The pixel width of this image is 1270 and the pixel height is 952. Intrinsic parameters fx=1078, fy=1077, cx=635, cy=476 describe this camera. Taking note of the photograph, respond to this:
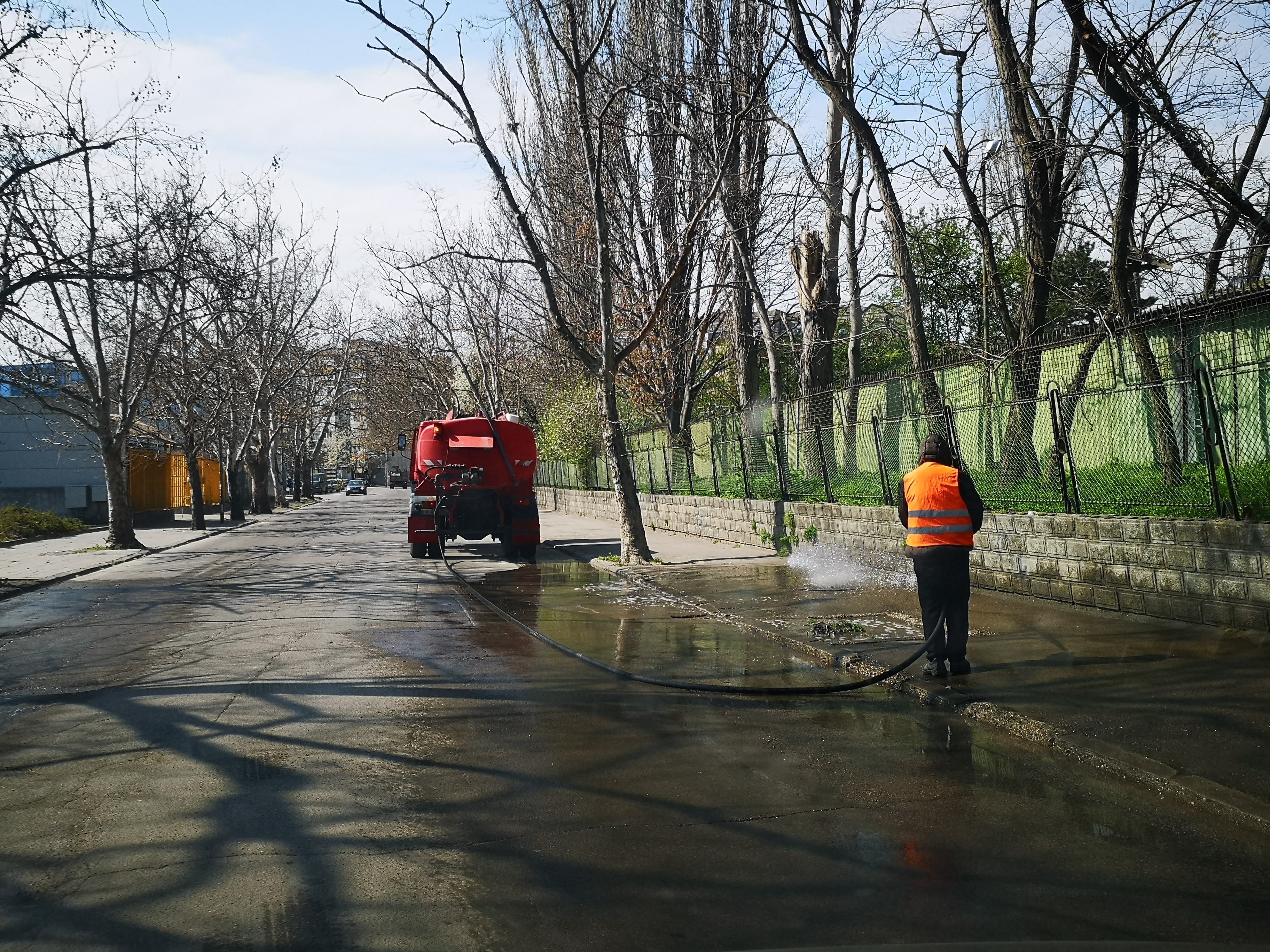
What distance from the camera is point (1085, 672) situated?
303 inches

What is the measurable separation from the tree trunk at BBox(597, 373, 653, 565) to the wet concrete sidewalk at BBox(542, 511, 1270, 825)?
397 centimetres

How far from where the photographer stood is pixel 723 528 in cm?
2159

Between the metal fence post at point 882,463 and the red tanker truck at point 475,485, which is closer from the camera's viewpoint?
the metal fence post at point 882,463

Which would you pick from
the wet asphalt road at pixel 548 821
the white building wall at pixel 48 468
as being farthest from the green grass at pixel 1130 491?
the white building wall at pixel 48 468

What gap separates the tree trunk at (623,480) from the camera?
1783 cm

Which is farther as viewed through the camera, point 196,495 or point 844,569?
point 196,495

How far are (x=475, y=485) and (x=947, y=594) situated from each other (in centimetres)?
1348

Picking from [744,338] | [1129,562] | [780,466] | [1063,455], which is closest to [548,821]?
[1129,562]

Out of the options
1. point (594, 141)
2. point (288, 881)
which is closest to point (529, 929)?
point (288, 881)

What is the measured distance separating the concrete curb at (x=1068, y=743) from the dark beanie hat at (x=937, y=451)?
1.61 m

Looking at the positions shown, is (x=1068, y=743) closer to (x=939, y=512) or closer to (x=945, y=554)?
(x=945, y=554)

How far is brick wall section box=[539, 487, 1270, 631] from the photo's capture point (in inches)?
345

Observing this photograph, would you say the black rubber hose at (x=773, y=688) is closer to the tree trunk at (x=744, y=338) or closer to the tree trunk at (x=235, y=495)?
the tree trunk at (x=744, y=338)

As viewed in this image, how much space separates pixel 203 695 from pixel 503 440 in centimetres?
1286
